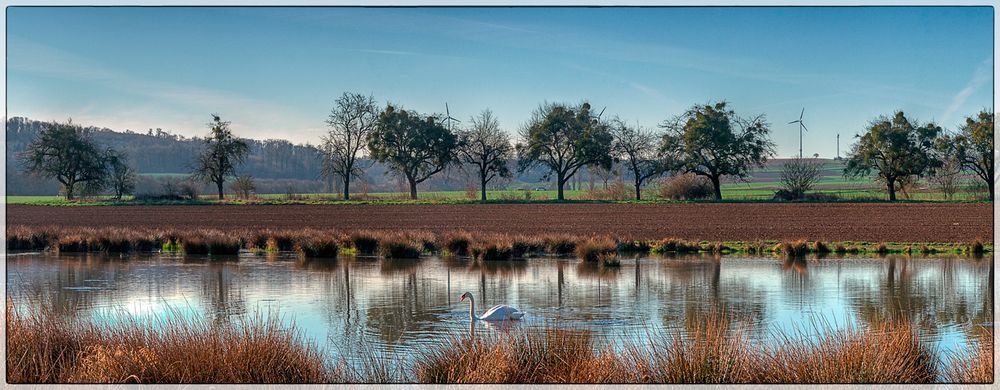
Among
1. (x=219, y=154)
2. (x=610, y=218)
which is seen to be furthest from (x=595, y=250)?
(x=219, y=154)

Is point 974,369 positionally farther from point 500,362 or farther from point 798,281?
point 798,281

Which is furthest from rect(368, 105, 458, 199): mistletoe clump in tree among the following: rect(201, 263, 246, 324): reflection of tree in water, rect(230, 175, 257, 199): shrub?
rect(201, 263, 246, 324): reflection of tree in water

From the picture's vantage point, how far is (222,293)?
66.8 feet

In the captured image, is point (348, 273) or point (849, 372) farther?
point (348, 273)

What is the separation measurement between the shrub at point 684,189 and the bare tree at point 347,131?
19447 millimetres

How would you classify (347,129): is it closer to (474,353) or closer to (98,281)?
(98,281)

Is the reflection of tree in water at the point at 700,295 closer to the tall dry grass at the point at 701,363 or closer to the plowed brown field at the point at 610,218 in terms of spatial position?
the tall dry grass at the point at 701,363

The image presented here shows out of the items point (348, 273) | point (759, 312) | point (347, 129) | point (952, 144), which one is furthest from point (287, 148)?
point (759, 312)

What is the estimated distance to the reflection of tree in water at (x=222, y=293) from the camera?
17337 mm

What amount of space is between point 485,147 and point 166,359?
62.1 m

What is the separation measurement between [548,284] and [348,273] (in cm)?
537

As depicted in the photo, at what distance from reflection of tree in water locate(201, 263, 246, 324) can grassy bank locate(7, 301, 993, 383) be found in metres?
5.25

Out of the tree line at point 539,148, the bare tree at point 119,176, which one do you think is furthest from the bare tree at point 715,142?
the bare tree at point 119,176

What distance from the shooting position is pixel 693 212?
53969 mm
